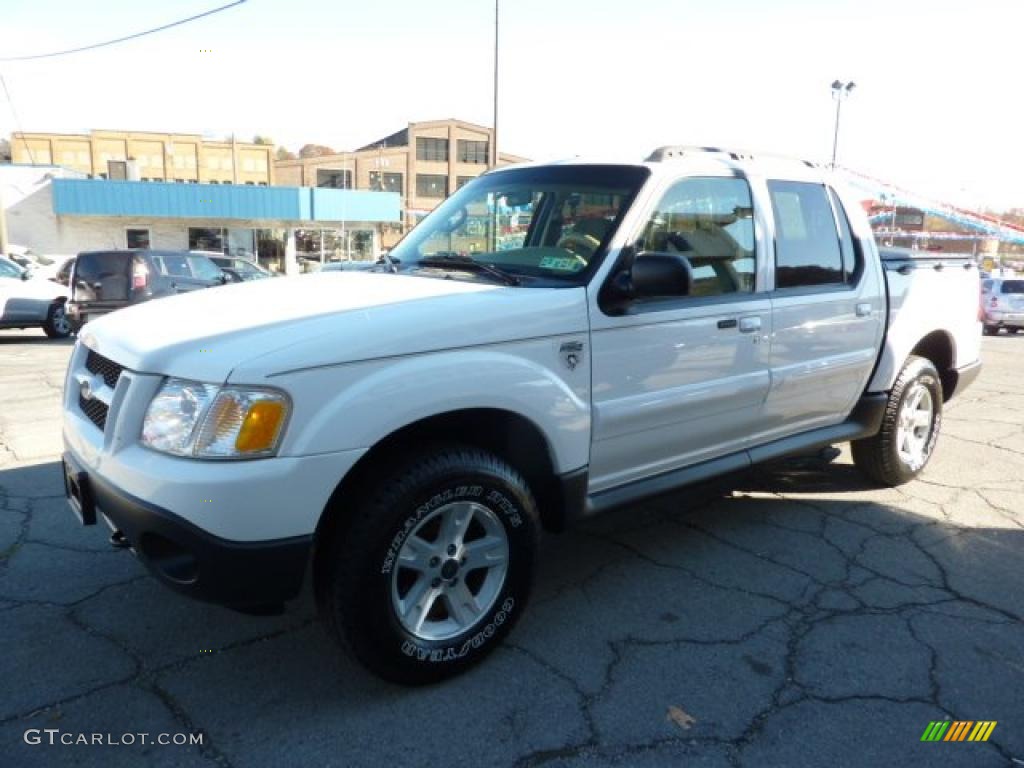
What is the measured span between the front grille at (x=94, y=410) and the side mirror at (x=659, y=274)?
6.62ft

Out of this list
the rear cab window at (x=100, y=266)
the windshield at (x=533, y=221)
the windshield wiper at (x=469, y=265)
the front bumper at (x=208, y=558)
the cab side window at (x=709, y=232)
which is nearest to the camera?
the front bumper at (x=208, y=558)

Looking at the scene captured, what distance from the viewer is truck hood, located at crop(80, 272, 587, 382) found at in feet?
7.88

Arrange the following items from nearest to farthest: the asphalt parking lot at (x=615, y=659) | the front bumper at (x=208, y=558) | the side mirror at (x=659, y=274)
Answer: the front bumper at (x=208, y=558) < the asphalt parking lot at (x=615, y=659) < the side mirror at (x=659, y=274)

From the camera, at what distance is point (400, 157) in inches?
2960

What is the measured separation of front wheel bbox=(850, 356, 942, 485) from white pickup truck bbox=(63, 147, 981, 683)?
499mm

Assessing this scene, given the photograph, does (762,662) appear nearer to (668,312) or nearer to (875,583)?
(875,583)

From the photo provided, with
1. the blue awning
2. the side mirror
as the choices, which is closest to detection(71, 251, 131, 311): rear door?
the side mirror

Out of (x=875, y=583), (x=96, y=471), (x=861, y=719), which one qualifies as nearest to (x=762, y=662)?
(x=861, y=719)

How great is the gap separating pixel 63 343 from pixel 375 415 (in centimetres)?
1232

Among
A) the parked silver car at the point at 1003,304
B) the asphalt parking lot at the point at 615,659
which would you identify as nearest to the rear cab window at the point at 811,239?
the asphalt parking lot at the point at 615,659

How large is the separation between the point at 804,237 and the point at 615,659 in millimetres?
2445

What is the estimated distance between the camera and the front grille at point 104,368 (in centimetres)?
277

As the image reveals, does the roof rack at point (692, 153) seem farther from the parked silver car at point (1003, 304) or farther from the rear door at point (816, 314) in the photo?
the parked silver car at point (1003, 304)

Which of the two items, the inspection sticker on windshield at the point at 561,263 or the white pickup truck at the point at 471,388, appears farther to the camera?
the inspection sticker on windshield at the point at 561,263
